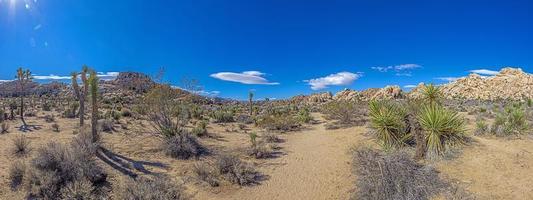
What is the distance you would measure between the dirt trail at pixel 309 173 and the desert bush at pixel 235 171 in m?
0.37

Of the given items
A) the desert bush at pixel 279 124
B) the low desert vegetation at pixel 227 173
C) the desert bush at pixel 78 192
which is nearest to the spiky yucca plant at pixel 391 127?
the low desert vegetation at pixel 227 173

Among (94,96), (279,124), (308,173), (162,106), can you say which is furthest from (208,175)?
(279,124)

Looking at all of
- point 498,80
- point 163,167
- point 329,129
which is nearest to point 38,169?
point 163,167

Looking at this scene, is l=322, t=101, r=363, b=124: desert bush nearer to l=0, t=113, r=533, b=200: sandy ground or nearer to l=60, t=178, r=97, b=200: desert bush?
l=0, t=113, r=533, b=200: sandy ground

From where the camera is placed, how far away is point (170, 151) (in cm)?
1231

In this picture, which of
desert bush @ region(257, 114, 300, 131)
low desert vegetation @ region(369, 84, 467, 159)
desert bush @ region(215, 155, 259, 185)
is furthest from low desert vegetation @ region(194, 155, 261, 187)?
desert bush @ region(257, 114, 300, 131)

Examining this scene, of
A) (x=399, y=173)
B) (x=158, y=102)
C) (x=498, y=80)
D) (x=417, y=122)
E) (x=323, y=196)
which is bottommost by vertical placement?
(x=323, y=196)

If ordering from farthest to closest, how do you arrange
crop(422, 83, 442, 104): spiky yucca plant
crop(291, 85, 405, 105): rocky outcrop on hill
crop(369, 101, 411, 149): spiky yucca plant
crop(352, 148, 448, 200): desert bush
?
1. crop(291, 85, 405, 105): rocky outcrop on hill
2. crop(422, 83, 442, 104): spiky yucca plant
3. crop(369, 101, 411, 149): spiky yucca plant
4. crop(352, 148, 448, 200): desert bush

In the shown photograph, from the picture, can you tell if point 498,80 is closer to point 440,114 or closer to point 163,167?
point 440,114

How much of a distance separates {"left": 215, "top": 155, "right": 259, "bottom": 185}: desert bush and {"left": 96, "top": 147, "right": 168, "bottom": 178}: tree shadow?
209 cm

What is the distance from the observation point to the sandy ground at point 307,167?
8.67 m

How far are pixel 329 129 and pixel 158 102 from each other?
11288 millimetres

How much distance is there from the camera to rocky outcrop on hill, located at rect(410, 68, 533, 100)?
54531 mm

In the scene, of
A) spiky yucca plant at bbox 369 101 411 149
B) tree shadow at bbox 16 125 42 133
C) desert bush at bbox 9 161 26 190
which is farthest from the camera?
tree shadow at bbox 16 125 42 133
